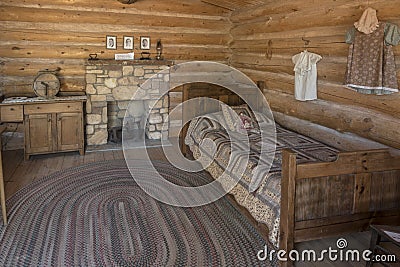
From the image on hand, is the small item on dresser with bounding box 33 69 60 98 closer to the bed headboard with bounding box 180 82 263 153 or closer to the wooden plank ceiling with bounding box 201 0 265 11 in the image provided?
the bed headboard with bounding box 180 82 263 153

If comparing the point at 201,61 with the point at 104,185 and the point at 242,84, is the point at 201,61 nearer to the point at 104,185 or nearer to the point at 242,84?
the point at 242,84

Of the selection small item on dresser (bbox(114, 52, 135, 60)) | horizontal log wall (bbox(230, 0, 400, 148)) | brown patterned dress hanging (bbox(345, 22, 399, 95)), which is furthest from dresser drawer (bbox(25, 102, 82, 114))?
brown patterned dress hanging (bbox(345, 22, 399, 95))

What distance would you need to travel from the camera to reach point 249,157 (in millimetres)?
3543

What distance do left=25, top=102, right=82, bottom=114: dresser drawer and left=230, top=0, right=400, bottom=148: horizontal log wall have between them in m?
2.93

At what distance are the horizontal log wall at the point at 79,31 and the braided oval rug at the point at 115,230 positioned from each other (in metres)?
2.24

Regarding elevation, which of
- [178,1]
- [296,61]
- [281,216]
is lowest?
[281,216]

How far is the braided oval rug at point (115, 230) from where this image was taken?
9.04 feet

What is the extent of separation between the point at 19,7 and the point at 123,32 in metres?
1.60

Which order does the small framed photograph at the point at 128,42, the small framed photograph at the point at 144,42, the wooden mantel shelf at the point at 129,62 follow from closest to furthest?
the wooden mantel shelf at the point at 129,62 < the small framed photograph at the point at 128,42 < the small framed photograph at the point at 144,42

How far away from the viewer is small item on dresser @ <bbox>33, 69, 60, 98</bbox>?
524 centimetres

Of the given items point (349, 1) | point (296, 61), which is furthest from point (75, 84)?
point (349, 1)

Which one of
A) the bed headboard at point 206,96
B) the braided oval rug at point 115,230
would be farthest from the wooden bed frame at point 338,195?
the bed headboard at point 206,96

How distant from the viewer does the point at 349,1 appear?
12.0ft

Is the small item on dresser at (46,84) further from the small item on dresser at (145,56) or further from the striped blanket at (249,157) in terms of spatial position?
the striped blanket at (249,157)
